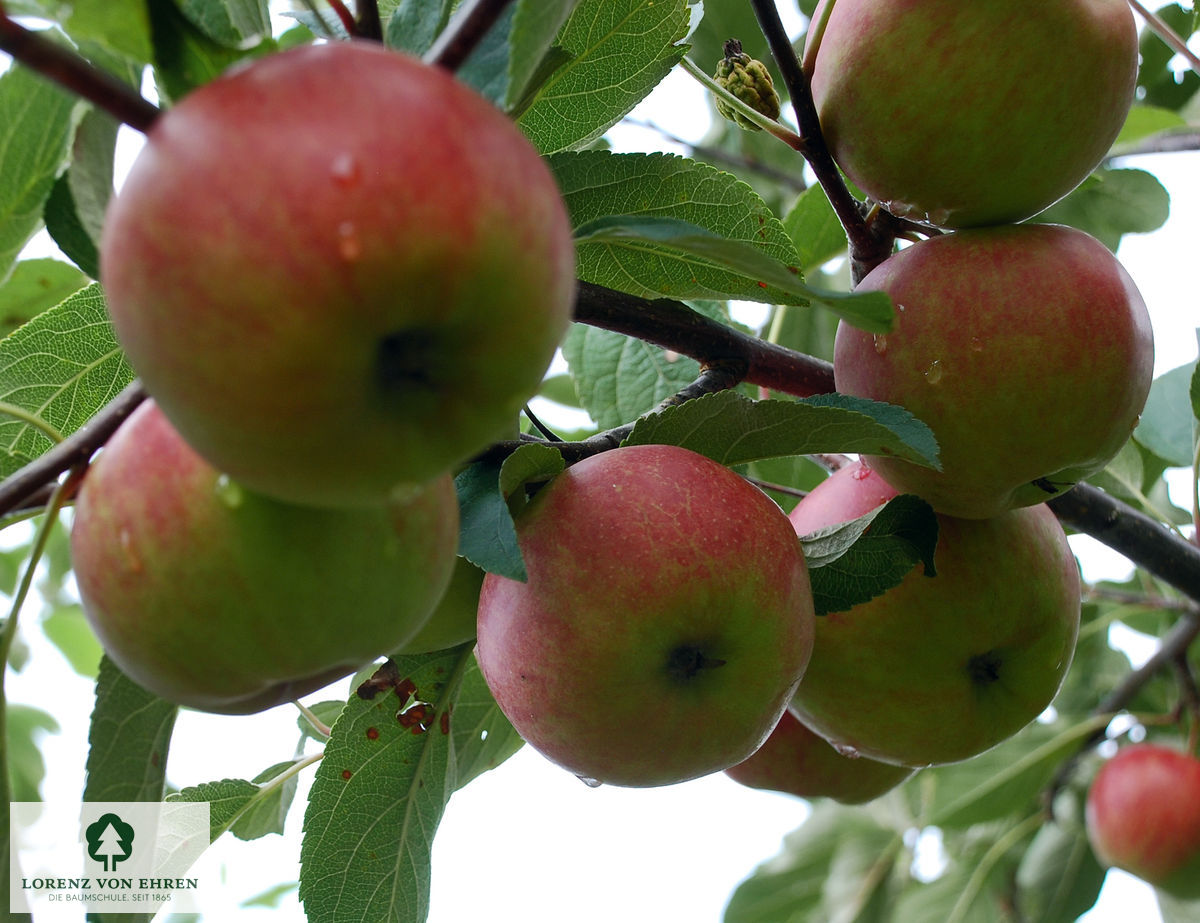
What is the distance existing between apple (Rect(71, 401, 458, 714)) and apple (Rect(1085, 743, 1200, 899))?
1.86 m

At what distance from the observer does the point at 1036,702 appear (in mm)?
1209

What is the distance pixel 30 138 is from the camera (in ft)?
2.73

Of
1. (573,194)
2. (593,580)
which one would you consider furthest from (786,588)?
(573,194)

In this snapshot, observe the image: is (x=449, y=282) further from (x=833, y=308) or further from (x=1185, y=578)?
(x=1185, y=578)

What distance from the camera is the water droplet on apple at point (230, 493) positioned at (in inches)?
26.0

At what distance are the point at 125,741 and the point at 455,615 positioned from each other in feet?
1.03

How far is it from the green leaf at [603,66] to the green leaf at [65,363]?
46 cm

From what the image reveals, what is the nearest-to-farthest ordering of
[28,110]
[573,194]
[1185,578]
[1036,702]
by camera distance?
[28,110] → [573,194] → [1036,702] → [1185,578]

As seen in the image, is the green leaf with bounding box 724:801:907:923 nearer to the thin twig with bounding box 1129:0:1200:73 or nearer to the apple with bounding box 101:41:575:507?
the thin twig with bounding box 1129:0:1200:73

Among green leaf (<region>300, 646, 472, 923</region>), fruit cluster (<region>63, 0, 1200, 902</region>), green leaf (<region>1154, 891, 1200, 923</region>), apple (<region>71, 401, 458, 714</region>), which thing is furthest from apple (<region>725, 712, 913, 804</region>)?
green leaf (<region>1154, 891, 1200, 923</region>)

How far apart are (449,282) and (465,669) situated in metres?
0.76

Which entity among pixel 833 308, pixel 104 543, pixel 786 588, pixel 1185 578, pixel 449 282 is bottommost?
pixel 1185 578

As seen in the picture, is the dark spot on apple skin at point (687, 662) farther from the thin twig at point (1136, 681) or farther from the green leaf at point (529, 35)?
the thin twig at point (1136, 681)

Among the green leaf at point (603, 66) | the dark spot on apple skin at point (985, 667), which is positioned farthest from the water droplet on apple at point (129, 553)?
the dark spot on apple skin at point (985, 667)
